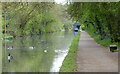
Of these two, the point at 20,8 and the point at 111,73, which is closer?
the point at 111,73

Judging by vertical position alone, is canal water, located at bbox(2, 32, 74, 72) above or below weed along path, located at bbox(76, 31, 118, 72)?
below

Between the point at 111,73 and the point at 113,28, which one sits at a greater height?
the point at 113,28

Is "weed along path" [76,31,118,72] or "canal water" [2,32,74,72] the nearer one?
"weed along path" [76,31,118,72]

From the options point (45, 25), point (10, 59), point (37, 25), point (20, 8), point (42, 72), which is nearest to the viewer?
point (42, 72)

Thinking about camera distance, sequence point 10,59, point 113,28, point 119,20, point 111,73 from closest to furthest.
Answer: point 111,73 < point 10,59 < point 119,20 < point 113,28

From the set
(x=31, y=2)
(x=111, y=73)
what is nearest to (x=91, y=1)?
(x=31, y=2)

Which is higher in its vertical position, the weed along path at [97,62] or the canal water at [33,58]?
the weed along path at [97,62]

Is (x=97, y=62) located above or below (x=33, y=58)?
above

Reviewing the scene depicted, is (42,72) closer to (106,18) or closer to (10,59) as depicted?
(10,59)

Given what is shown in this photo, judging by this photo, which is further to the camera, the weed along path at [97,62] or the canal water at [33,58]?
the canal water at [33,58]

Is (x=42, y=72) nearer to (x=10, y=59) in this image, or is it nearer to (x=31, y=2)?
(x=31, y=2)

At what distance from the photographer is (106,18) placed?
24109mm

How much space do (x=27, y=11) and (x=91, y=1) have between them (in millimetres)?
4000

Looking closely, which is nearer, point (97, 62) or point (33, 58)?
point (97, 62)
